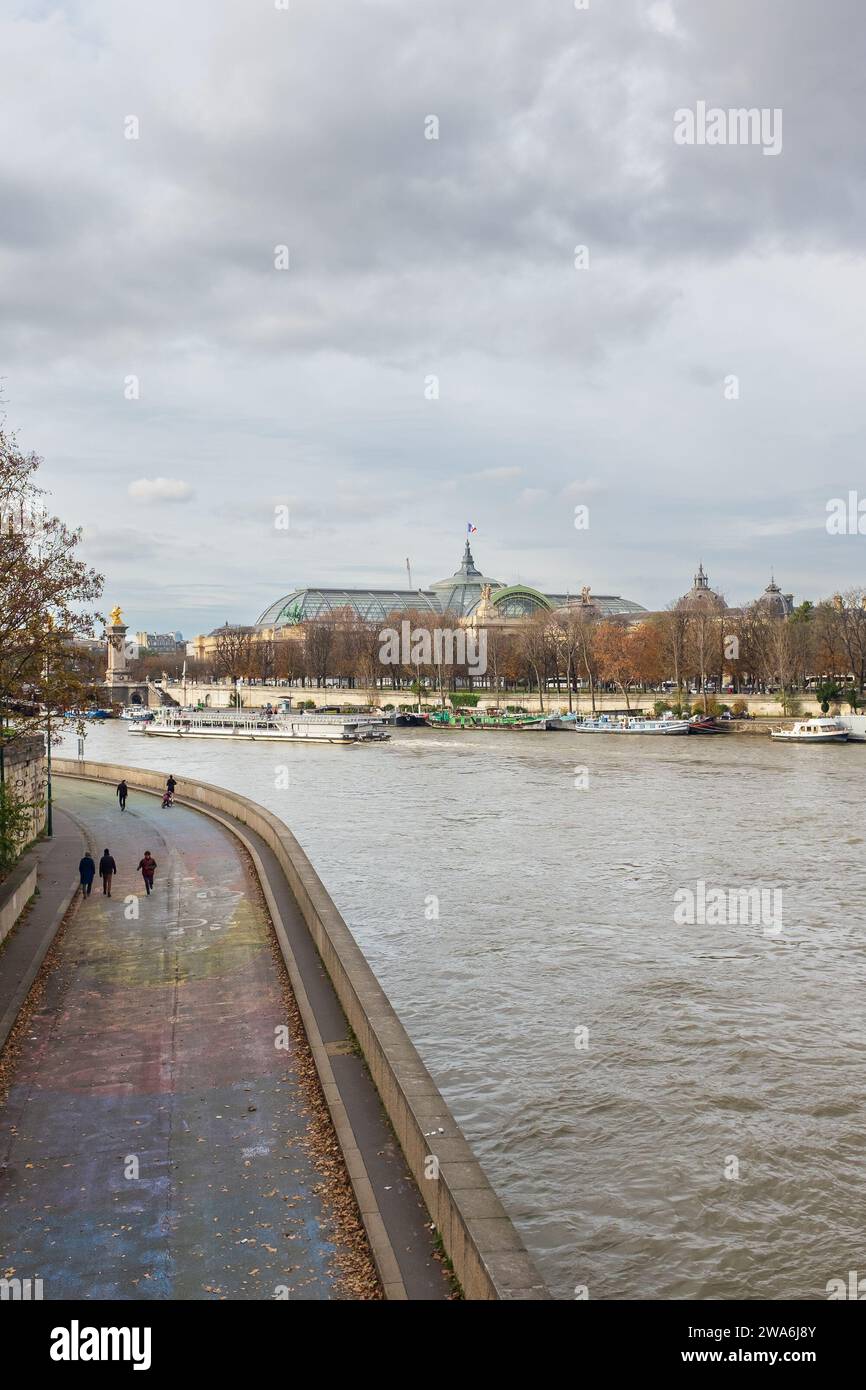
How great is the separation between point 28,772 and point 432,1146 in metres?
25.7

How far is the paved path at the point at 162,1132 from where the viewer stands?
A: 32.8ft

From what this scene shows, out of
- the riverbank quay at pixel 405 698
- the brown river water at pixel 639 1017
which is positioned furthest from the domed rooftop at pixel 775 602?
the brown river water at pixel 639 1017

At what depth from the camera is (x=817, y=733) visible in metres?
80.7

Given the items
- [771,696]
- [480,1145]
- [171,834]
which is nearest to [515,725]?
[771,696]

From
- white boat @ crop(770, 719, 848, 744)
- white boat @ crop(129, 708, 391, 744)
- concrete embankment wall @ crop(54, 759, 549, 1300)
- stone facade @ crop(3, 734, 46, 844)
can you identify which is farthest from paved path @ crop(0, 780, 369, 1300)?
white boat @ crop(129, 708, 391, 744)

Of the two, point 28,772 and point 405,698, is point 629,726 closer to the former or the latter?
point 405,698

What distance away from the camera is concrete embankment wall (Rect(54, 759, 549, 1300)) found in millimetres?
8219

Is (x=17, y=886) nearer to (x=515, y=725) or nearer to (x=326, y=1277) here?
(x=326, y=1277)

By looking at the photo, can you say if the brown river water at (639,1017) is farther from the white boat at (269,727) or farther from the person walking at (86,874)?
the white boat at (269,727)

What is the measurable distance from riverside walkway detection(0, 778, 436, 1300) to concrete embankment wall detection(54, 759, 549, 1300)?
1.18 feet

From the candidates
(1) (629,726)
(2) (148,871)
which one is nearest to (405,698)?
(1) (629,726)

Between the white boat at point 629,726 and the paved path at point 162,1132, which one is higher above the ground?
the white boat at point 629,726

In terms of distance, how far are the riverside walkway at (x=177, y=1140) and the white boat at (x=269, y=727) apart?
71443mm

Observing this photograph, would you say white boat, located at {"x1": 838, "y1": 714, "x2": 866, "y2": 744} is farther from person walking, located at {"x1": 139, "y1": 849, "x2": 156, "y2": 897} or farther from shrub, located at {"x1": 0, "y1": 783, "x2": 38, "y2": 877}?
shrub, located at {"x1": 0, "y1": 783, "x2": 38, "y2": 877}
